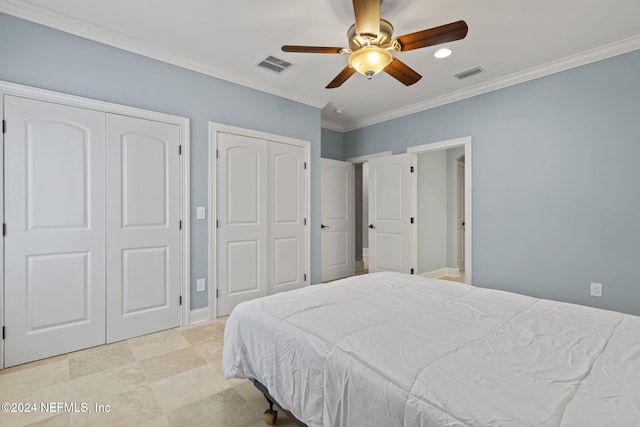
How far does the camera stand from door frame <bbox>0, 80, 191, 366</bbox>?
220 centimetres

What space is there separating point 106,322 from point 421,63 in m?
3.94

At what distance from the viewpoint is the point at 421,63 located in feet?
10.3

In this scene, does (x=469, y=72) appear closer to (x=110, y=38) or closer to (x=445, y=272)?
(x=445, y=272)

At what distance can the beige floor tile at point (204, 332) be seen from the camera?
2730 millimetres

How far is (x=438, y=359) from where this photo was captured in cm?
106

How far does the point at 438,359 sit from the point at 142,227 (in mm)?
2742

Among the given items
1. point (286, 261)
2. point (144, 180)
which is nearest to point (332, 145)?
point (286, 261)

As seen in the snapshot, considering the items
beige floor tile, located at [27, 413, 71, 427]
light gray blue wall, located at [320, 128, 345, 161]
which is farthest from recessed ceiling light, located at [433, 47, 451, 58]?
beige floor tile, located at [27, 413, 71, 427]

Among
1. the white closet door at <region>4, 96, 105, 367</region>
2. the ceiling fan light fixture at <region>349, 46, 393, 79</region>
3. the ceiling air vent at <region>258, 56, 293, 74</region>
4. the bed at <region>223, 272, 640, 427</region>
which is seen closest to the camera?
the bed at <region>223, 272, 640, 427</region>

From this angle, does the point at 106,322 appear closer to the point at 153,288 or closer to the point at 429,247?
the point at 153,288

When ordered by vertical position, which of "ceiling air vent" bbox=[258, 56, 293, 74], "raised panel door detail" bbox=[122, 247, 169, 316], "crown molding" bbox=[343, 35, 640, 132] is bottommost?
"raised panel door detail" bbox=[122, 247, 169, 316]

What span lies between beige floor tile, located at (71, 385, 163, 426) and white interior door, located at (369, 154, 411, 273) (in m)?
3.47

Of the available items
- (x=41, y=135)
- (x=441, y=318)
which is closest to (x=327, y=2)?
(x=441, y=318)

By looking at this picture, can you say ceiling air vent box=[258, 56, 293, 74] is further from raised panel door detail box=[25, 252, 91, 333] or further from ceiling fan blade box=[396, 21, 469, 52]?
raised panel door detail box=[25, 252, 91, 333]
